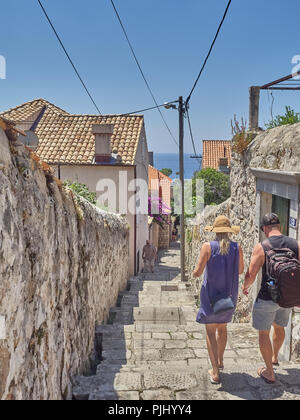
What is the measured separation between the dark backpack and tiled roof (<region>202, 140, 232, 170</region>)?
27.1m

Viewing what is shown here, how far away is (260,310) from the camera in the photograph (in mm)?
3320

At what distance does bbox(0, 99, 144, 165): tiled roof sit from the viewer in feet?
46.5

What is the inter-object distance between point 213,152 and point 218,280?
28.9 meters

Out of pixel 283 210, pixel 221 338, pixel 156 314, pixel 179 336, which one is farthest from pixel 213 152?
pixel 221 338

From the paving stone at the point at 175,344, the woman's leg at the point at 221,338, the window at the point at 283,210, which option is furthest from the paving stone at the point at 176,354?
the window at the point at 283,210

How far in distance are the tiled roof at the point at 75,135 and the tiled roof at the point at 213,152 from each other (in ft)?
48.6

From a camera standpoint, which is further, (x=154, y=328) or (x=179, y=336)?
(x=154, y=328)

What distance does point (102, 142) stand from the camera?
1370 cm

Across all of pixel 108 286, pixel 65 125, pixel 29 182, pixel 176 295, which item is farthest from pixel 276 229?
pixel 65 125

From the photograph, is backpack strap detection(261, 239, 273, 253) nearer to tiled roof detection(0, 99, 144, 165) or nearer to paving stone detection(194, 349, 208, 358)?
paving stone detection(194, 349, 208, 358)

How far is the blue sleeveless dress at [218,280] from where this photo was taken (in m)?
3.26

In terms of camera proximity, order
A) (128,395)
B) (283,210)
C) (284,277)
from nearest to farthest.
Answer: (284,277) → (128,395) → (283,210)

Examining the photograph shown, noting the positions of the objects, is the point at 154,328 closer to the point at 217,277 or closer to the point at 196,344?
the point at 196,344
